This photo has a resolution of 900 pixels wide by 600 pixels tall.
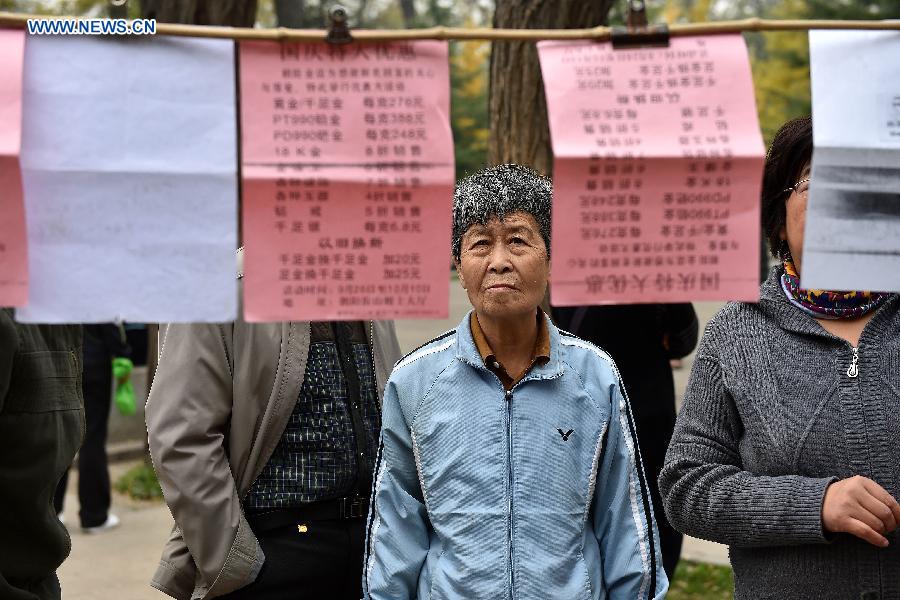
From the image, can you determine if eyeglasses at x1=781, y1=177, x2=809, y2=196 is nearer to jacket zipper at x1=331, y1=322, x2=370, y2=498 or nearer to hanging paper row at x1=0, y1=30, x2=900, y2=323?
hanging paper row at x1=0, y1=30, x2=900, y2=323

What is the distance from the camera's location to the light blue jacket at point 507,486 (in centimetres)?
245

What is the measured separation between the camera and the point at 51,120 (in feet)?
5.27

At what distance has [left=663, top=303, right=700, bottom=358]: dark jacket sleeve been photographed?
14.4ft

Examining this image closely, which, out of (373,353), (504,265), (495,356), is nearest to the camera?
(504,265)

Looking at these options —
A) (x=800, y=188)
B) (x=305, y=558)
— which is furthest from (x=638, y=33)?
(x=305, y=558)

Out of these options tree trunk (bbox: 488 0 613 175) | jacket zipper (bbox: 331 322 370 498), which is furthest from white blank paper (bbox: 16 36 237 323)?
tree trunk (bbox: 488 0 613 175)

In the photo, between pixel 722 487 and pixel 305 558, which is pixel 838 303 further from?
pixel 305 558

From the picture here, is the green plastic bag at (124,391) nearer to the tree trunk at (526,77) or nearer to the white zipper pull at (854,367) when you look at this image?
the tree trunk at (526,77)

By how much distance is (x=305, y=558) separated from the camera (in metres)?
3.17

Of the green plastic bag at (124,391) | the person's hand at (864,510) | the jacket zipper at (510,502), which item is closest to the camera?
the person's hand at (864,510)

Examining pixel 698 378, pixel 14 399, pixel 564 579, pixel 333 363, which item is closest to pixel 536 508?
pixel 564 579

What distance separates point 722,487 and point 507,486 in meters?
0.45

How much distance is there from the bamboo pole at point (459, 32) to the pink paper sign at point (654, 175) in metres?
0.03

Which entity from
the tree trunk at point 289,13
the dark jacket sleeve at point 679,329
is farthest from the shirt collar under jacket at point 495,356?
the tree trunk at point 289,13
